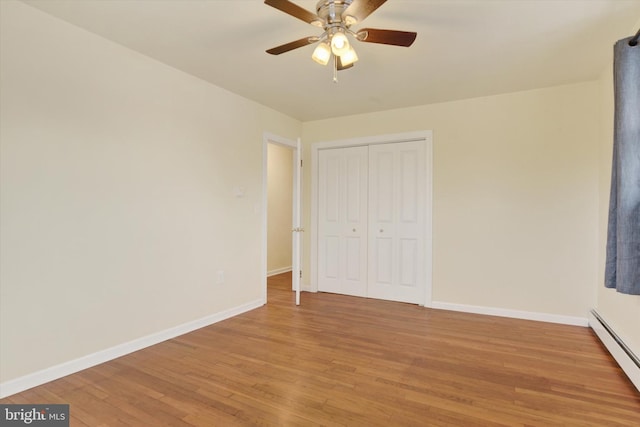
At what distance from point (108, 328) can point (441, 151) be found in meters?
3.84

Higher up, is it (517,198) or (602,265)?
(517,198)

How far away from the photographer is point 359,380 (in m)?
2.26

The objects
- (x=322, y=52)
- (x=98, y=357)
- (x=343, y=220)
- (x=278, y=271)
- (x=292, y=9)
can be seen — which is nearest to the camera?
(x=292, y=9)

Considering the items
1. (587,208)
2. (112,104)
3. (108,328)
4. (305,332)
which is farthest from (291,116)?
(587,208)

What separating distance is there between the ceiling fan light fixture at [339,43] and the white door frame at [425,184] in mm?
2327

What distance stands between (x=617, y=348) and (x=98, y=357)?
3986 millimetres

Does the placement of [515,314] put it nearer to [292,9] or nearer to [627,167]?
[627,167]

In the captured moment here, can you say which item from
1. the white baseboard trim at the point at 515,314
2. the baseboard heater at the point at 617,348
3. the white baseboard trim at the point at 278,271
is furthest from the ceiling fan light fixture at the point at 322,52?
the white baseboard trim at the point at 278,271

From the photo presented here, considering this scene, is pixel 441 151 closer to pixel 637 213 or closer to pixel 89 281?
pixel 637 213

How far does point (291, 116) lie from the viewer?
4648 millimetres

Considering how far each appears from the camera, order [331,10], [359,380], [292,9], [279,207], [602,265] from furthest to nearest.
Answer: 1. [279,207]
2. [602,265]
3. [359,380]
4. [331,10]
5. [292,9]

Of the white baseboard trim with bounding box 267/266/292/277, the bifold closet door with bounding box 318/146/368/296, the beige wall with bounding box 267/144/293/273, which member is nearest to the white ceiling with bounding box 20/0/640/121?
the bifold closet door with bounding box 318/146/368/296

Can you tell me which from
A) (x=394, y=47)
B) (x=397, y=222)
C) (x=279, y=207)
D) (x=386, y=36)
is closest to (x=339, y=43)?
(x=386, y=36)

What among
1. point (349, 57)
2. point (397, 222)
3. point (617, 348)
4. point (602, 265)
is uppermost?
point (349, 57)
